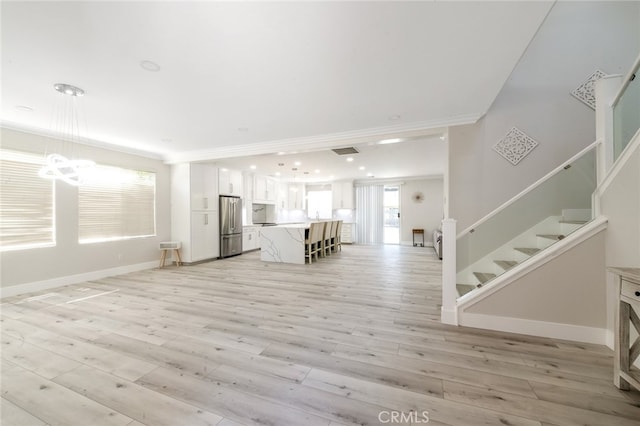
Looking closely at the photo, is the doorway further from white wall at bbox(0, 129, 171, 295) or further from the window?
white wall at bbox(0, 129, 171, 295)

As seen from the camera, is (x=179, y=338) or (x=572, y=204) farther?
(x=572, y=204)

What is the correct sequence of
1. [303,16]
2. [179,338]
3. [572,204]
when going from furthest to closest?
1. [572,204]
2. [179,338]
3. [303,16]

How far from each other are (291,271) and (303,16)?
14.0ft

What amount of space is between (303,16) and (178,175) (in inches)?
206

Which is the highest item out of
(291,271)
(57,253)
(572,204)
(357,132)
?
(357,132)

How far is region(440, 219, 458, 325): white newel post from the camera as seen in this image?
8.16 feet

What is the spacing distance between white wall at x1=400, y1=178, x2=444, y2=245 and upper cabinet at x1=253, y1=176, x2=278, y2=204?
16.5 ft

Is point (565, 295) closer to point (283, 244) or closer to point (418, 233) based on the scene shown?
point (283, 244)

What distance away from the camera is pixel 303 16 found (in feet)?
5.41

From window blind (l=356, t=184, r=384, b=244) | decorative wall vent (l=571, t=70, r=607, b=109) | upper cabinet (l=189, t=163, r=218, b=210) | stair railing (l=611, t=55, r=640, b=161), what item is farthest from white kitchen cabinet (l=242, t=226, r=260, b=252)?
decorative wall vent (l=571, t=70, r=607, b=109)

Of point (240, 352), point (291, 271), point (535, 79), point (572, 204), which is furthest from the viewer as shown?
point (291, 271)

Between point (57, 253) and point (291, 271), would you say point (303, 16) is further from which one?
point (57, 253)

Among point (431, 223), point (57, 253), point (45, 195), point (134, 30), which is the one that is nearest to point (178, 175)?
point (45, 195)

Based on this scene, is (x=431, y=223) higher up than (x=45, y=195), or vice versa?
(x=45, y=195)
